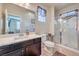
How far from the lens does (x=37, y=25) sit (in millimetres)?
1701

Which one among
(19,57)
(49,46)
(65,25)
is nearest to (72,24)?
(65,25)

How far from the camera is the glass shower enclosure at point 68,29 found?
165cm

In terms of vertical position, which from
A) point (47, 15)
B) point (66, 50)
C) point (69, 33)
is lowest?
point (66, 50)

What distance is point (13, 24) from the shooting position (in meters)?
1.62

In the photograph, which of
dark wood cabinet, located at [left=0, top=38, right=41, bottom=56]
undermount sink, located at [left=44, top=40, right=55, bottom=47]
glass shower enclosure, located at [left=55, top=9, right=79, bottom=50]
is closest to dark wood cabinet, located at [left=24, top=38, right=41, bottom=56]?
dark wood cabinet, located at [left=0, top=38, right=41, bottom=56]

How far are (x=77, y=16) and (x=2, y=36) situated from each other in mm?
1045

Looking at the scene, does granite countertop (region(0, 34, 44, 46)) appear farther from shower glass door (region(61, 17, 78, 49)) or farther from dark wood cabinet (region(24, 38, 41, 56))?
shower glass door (region(61, 17, 78, 49))

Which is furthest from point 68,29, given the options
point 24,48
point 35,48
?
point 24,48

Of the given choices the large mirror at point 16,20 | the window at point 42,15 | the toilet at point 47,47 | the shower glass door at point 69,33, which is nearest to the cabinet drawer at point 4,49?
the large mirror at point 16,20

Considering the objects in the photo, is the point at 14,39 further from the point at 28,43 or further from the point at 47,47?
the point at 47,47

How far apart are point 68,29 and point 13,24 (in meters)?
0.76

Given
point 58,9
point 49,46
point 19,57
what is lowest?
point 19,57

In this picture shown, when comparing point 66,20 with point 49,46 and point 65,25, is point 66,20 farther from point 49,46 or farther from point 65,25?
point 49,46

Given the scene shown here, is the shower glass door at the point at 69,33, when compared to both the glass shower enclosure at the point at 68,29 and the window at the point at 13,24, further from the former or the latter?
the window at the point at 13,24
